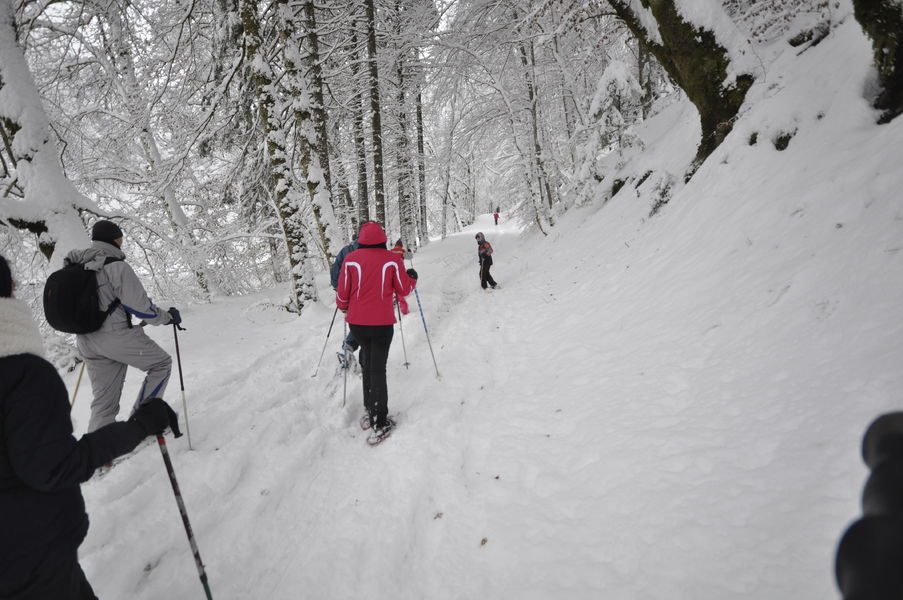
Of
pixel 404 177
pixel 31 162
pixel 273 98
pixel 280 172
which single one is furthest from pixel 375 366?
pixel 404 177

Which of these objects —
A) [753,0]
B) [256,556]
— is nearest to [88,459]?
[256,556]

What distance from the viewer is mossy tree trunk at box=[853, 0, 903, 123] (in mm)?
3443

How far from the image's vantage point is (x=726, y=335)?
3.24m

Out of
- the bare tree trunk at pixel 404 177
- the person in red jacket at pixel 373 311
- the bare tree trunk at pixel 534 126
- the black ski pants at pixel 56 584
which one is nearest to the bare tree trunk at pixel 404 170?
the bare tree trunk at pixel 404 177

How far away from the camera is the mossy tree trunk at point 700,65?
5746 mm

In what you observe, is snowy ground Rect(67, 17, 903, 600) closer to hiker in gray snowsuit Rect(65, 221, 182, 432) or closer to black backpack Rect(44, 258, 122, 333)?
hiker in gray snowsuit Rect(65, 221, 182, 432)

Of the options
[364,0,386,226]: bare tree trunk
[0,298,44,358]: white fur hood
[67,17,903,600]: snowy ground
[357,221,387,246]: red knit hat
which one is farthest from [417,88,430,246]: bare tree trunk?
[0,298,44,358]: white fur hood

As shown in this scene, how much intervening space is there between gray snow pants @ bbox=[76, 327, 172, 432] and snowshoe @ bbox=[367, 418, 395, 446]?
2093mm

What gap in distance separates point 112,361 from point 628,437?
471 cm

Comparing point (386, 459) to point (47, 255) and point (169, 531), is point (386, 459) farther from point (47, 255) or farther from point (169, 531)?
point (47, 255)

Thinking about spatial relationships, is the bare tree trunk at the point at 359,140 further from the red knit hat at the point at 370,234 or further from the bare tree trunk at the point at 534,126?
the red knit hat at the point at 370,234

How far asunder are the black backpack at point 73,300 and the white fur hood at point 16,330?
201cm

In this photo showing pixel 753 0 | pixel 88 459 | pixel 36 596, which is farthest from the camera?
pixel 753 0

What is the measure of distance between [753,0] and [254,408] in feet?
36.0
